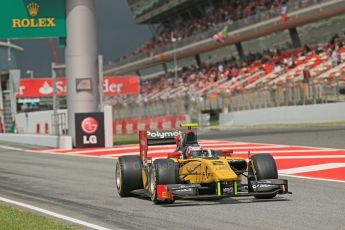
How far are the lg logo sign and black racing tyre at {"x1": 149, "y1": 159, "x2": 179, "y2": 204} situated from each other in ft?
48.5

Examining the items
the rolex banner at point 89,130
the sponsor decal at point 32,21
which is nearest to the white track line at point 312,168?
the rolex banner at point 89,130

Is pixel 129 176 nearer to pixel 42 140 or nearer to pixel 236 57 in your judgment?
pixel 42 140

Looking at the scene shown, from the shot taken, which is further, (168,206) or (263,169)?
(263,169)

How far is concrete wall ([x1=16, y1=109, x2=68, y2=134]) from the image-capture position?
33.8 metres

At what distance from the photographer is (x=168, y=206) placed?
911cm

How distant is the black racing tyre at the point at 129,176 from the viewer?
1035 cm

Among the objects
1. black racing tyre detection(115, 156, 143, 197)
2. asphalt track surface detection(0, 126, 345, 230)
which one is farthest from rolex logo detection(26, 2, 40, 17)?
black racing tyre detection(115, 156, 143, 197)

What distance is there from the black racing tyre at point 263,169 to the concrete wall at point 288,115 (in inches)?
815

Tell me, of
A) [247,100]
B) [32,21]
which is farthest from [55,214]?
[247,100]

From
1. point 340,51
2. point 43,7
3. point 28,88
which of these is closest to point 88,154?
point 43,7

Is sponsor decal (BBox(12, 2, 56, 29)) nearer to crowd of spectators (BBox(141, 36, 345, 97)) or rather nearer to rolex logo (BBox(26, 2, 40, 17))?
Result: rolex logo (BBox(26, 2, 40, 17))

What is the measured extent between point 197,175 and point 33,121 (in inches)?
1115

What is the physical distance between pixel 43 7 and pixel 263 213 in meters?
18.5

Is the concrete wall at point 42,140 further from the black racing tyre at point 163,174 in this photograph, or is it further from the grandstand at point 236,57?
the black racing tyre at point 163,174
